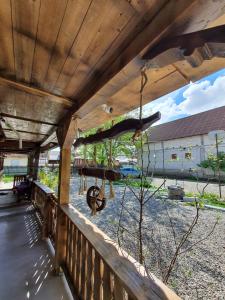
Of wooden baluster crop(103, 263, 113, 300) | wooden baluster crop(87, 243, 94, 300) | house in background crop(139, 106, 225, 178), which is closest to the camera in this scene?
wooden baluster crop(103, 263, 113, 300)

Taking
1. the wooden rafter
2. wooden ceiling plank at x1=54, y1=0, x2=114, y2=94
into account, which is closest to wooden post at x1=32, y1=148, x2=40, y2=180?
wooden ceiling plank at x1=54, y1=0, x2=114, y2=94

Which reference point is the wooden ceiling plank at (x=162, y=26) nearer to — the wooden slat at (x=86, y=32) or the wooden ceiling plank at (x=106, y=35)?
the wooden ceiling plank at (x=106, y=35)

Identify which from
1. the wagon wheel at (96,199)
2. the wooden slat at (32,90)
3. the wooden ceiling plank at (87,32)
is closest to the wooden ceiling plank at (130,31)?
the wooden ceiling plank at (87,32)

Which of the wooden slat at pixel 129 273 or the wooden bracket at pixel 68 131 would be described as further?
the wooden bracket at pixel 68 131

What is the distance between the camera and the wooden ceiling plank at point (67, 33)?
0.82 metres

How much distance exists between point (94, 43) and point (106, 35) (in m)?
0.10

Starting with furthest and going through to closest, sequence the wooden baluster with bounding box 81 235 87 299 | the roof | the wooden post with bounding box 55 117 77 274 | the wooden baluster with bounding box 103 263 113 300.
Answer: the roof → the wooden post with bounding box 55 117 77 274 → the wooden baluster with bounding box 81 235 87 299 → the wooden baluster with bounding box 103 263 113 300

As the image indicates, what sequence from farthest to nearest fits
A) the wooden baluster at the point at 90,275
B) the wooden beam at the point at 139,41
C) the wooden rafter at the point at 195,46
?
1. the wooden baluster at the point at 90,275
2. the wooden beam at the point at 139,41
3. the wooden rafter at the point at 195,46

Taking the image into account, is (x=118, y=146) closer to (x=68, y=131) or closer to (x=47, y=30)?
(x=68, y=131)

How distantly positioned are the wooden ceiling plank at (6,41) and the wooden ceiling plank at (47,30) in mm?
146

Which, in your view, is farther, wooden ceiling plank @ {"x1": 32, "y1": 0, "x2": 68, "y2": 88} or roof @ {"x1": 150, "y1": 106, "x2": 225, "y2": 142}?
roof @ {"x1": 150, "y1": 106, "x2": 225, "y2": 142}

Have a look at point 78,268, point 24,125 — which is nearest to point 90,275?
point 78,268

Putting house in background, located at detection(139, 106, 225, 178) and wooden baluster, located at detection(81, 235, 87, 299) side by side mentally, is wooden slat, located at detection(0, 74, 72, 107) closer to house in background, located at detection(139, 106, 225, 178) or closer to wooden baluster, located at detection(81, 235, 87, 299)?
wooden baluster, located at detection(81, 235, 87, 299)

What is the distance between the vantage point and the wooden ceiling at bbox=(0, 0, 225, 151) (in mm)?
779
